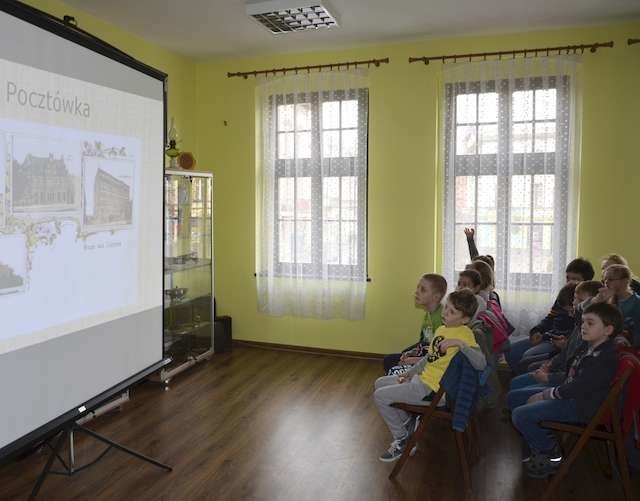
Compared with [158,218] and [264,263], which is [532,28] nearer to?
[264,263]

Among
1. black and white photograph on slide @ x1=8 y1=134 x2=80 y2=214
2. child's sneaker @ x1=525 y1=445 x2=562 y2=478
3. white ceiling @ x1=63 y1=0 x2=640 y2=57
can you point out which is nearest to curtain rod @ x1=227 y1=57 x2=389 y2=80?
white ceiling @ x1=63 y1=0 x2=640 y2=57

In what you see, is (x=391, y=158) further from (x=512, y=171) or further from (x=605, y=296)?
(x=605, y=296)

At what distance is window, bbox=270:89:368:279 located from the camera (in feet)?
16.6

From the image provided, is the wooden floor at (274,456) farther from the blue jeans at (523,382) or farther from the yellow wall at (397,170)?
the yellow wall at (397,170)

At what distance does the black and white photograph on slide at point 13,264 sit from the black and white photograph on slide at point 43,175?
12 cm

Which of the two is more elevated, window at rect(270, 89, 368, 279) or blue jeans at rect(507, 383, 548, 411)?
window at rect(270, 89, 368, 279)

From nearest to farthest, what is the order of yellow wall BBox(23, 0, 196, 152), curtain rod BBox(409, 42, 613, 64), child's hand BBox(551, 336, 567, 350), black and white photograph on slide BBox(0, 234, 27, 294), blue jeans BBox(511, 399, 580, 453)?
black and white photograph on slide BBox(0, 234, 27, 294), blue jeans BBox(511, 399, 580, 453), child's hand BBox(551, 336, 567, 350), yellow wall BBox(23, 0, 196, 152), curtain rod BBox(409, 42, 613, 64)

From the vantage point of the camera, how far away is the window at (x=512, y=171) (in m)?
4.53

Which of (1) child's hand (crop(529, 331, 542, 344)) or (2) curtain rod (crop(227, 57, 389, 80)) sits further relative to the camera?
(2) curtain rod (crop(227, 57, 389, 80))

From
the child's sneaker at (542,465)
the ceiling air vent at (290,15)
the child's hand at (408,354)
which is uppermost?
the ceiling air vent at (290,15)

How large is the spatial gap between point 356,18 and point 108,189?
2717mm

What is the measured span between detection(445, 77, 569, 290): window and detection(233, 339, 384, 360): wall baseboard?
1366 mm

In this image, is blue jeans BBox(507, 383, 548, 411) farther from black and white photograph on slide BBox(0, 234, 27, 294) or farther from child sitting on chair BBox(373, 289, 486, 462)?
black and white photograph on slide BBox(0, 234, 27, 294)

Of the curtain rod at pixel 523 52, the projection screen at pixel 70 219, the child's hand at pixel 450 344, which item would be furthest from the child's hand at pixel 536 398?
the curtain rod at pixel 523 52
